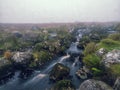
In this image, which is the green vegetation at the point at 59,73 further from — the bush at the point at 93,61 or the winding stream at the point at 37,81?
the bush at the point at 93,61

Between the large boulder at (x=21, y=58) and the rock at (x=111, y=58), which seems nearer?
the rock at (x=111, y=58)

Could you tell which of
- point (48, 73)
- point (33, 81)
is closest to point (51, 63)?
point (48, 73)

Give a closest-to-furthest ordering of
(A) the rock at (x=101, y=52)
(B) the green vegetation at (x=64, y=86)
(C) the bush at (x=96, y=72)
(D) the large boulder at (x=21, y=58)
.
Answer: (B) the green vegetation at (x=64, y=86) → (C) the bush at (x=96, y=72) → (A) the rock at (x=101, y=52) → (D) the large boulder at (x=21, y=58)

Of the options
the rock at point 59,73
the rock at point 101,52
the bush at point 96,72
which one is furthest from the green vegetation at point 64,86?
the rock at point 101,52

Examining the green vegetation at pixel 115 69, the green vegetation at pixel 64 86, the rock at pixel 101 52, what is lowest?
the green vegetation at pixel 64 86

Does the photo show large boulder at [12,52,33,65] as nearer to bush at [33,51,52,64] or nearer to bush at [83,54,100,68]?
bush at [33,51,52,64]

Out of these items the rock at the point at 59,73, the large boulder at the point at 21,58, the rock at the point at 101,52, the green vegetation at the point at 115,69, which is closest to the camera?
the green vegetation at the point at 115,69

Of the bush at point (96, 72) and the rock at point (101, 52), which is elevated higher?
the rock at point (101, 52)

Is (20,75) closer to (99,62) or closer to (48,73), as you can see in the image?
(48,73)

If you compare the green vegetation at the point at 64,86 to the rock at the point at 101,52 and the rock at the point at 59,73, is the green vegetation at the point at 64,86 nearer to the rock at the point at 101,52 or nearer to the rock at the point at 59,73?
the rock at the point at 59,73

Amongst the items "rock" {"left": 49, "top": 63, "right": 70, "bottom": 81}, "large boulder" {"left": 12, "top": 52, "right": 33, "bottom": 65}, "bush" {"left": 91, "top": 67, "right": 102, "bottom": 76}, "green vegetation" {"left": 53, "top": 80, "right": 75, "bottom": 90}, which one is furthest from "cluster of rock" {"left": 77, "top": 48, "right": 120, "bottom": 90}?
"large boulder" {"left": 12, "top": 52, "right": 33, "bottom": 65}
